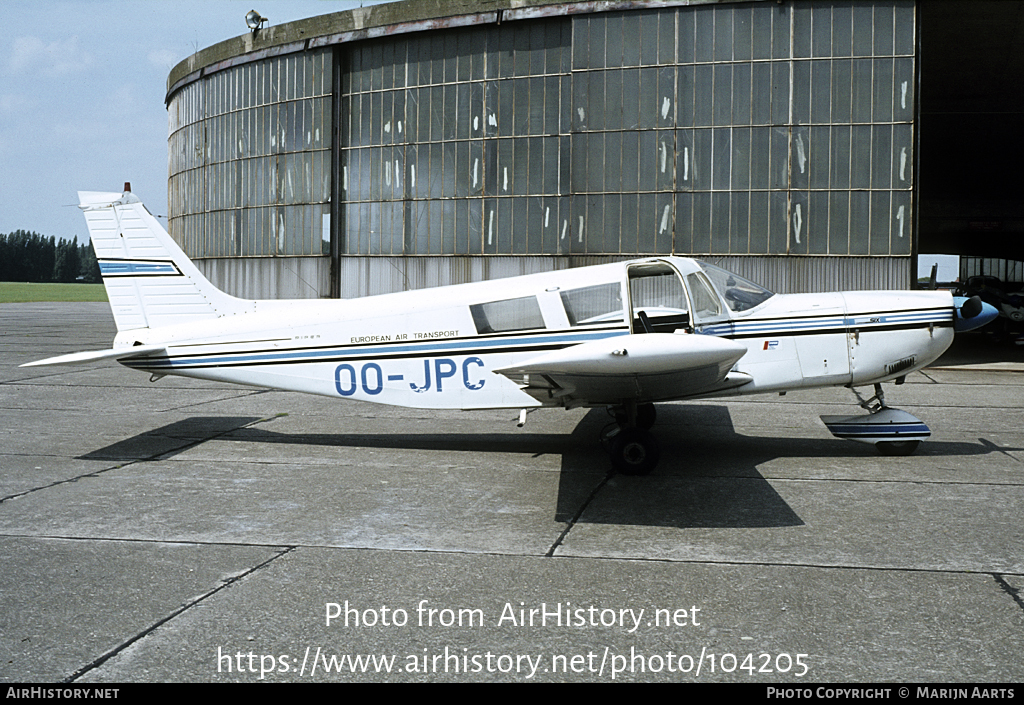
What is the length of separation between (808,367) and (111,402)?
9404mm

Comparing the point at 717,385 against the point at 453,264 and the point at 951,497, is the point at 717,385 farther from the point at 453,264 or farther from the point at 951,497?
the point at 453,264

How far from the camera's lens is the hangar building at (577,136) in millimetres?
17953

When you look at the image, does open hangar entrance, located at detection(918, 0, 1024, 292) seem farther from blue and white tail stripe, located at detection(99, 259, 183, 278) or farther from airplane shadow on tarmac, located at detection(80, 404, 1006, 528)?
blue and white tail stripe, located at detection(99, 259, 183, 278)

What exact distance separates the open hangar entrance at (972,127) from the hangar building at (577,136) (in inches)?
6.3

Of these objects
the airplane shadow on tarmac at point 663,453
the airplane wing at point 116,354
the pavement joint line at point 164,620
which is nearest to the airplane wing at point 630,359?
the airplane shadow on tarmac at point 663,453

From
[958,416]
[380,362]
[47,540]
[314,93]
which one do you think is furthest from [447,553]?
[314,93]

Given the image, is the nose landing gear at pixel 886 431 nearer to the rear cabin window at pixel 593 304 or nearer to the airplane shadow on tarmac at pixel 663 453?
the airplane shadow on tarmac at pixel 663 453

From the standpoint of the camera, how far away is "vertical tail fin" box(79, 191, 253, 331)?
934 centimetres

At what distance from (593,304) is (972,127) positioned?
89.7ft

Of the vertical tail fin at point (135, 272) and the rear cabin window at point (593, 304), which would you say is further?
the vertical tail fin at point (135, 272)

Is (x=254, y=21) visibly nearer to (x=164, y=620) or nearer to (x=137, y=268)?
(x=137, y=268)

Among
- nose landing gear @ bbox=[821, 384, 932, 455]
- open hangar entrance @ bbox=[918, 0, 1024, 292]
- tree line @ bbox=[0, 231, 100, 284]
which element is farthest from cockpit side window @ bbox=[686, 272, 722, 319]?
tree line @ bbox=[0, 231, 100, 284]

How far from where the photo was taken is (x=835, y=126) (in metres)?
18.0

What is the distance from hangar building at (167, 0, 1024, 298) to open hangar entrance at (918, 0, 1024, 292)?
0.52 ft
